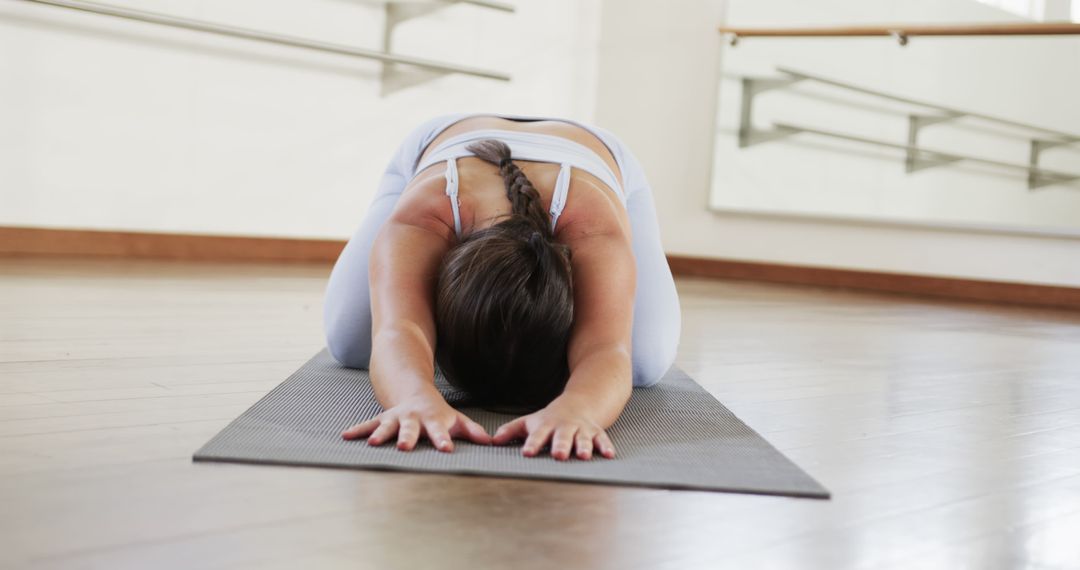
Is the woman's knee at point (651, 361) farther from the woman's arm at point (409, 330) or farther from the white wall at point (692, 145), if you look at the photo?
the white wall at point (692, 145)

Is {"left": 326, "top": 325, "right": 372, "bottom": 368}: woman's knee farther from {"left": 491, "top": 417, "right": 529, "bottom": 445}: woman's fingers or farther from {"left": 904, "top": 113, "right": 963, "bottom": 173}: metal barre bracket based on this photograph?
{"left": 904, "top": 113, "right": 963, "bottom": 173}: metal barre bracket

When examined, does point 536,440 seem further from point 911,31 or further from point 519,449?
point 911,31

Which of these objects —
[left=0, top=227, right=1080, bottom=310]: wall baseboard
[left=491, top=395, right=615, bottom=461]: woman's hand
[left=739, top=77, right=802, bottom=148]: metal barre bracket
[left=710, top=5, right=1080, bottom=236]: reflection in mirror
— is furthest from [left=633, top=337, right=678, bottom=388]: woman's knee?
[left=739, top=77, right=802, bottom=148]: metal barre bracket

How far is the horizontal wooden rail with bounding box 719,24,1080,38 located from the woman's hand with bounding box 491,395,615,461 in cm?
302

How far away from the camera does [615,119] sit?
4562 millimetres

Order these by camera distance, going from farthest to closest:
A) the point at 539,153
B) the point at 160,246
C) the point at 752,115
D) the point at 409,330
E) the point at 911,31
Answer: the point at 752,115
the point at 911,31
the point at 160,246
the point at 539,153
the point at 409,330

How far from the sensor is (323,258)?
3656 millimetres

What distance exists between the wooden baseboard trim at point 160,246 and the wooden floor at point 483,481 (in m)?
0.96

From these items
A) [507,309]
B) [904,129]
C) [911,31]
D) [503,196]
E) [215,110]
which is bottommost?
[507,309]

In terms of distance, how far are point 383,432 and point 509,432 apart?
0.37 ft

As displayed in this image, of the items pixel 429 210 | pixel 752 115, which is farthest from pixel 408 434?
pixel 752 115

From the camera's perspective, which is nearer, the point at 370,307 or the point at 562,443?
the point at 562,443

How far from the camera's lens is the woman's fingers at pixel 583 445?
999mm

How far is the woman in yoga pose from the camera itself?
41.6 inches
